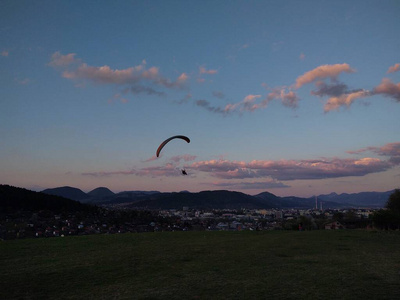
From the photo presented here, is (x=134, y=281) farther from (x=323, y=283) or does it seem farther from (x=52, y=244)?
(x=52, y=244)

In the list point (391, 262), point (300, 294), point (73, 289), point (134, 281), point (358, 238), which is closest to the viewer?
point (300, 294)

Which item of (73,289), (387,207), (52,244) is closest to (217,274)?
(73,289)

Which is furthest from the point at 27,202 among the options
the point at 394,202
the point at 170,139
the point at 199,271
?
the point at 394,202

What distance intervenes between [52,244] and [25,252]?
271 cm

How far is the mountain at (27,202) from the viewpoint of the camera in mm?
43156

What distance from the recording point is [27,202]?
149ft

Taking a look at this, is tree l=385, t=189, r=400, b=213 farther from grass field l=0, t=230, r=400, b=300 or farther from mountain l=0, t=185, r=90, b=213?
mountain l=0, t=185, r=90, b=213

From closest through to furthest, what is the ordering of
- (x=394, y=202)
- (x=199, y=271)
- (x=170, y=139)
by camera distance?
1. (x=199, y=271)
2. (x=170, y=139)
3. (x=394, y=202)

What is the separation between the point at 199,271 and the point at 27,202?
43.3 meters

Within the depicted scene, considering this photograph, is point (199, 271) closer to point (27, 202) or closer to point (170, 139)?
point (170, 139)

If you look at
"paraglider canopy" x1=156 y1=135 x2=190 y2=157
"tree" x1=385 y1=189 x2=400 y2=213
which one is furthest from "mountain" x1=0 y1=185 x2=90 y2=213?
"tree" x1=385 y1=189 x2=400 y2=213

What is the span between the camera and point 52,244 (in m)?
17.0

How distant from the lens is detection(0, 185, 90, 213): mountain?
43.2 m

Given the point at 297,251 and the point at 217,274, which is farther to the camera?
the point at 297,251
